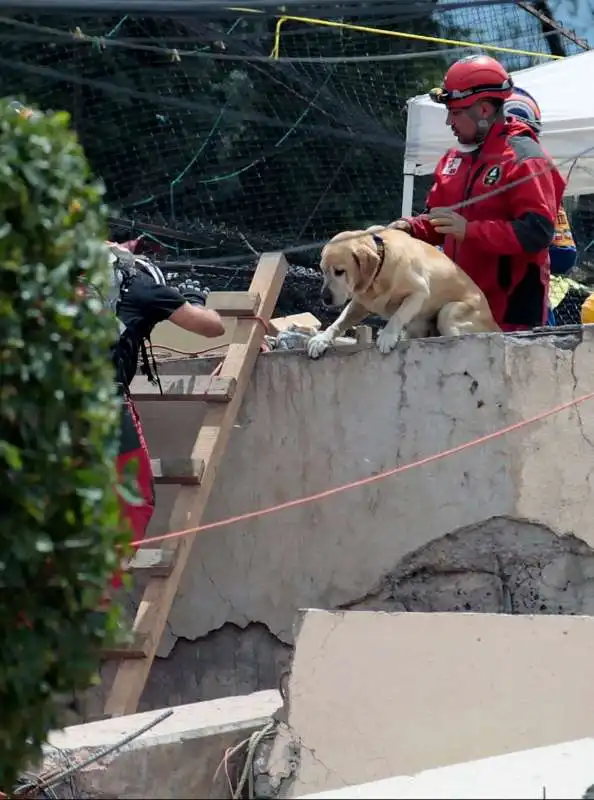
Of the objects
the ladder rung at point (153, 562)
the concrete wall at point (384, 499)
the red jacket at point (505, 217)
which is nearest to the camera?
the ladder rung at point (153, 562)

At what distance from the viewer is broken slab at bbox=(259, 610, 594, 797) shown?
3918 millimetres

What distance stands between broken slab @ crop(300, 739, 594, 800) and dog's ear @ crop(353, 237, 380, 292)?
8.28 ft

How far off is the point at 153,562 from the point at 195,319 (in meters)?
0.93

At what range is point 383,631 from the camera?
3.98 metres

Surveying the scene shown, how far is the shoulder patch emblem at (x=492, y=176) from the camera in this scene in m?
5.59

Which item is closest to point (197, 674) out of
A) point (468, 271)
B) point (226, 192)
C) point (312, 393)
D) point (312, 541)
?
point (312, 541)

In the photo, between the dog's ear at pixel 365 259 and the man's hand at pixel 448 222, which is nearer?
the dog's ear at pixel 365 259

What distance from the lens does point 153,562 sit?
4758 mm

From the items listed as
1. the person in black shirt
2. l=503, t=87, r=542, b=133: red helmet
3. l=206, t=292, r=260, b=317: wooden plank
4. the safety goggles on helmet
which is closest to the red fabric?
the person in black shirt

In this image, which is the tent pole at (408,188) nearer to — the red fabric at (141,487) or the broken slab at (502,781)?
the red fabric at (141,487)

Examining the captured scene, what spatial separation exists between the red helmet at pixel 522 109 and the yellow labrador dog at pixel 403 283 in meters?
0.84

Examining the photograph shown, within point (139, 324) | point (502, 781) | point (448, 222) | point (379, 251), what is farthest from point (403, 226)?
point (502, 781)

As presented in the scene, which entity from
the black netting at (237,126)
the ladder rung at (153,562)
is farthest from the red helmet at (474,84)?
the black netting at (237,126)

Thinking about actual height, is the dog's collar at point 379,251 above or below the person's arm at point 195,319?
below
